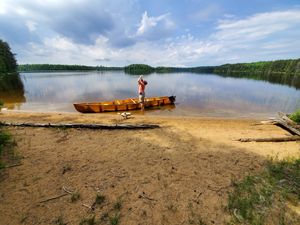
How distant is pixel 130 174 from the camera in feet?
15.5

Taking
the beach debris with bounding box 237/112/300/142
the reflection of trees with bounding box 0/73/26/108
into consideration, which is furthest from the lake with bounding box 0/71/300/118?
the beach debris with bounding box 237/112/300/142

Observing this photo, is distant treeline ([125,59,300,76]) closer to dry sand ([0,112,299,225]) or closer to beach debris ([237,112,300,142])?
beach debris ([237,112,300,142])

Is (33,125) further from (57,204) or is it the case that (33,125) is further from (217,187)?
(217,187)

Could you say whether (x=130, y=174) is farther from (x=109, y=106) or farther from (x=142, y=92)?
(x=142, y=92)

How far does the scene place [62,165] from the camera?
16.6 feet

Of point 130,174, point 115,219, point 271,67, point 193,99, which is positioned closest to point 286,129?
point 130,174

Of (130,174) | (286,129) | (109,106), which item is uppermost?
(130,174)

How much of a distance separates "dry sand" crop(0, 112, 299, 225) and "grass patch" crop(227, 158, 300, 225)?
0.78 ft

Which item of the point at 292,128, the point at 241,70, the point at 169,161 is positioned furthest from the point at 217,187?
the point at 241,70

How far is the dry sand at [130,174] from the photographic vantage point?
11.3ft

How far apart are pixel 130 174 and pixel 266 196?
304cm

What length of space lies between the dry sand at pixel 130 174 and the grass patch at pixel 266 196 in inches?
9.3

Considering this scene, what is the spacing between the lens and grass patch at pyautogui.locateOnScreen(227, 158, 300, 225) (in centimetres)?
327

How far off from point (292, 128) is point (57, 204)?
10280mm
